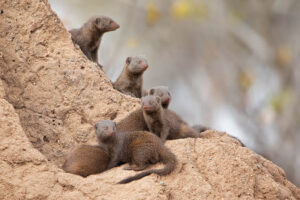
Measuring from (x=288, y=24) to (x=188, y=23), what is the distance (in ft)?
9.18

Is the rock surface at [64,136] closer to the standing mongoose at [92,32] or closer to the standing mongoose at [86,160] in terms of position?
the standing mongoose at [86,160]

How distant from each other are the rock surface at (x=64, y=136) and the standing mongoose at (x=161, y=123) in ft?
0.65

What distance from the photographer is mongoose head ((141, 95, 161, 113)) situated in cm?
628

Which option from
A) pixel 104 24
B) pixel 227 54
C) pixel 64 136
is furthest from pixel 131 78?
pixel 227 54

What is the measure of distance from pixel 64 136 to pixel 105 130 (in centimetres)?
52

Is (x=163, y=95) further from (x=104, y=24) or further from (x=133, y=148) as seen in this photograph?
(x=133, y=148)

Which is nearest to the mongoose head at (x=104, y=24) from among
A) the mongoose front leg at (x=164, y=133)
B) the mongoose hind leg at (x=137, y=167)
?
the mongoose front leg at (x=164, y=133)

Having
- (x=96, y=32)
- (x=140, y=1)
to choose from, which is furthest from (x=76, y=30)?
(x=140, y=1)

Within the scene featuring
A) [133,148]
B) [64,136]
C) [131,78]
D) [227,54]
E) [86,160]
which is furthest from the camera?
[227,54]

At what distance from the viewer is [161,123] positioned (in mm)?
6496

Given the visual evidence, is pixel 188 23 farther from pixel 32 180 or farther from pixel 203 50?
pixel 32 180

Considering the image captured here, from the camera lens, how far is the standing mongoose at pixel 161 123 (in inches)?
251

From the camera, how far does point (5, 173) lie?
192 inches

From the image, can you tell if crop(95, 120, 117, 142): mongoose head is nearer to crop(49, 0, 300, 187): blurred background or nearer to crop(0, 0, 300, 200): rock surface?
crop(0, 0, 300, 200): rock surface
